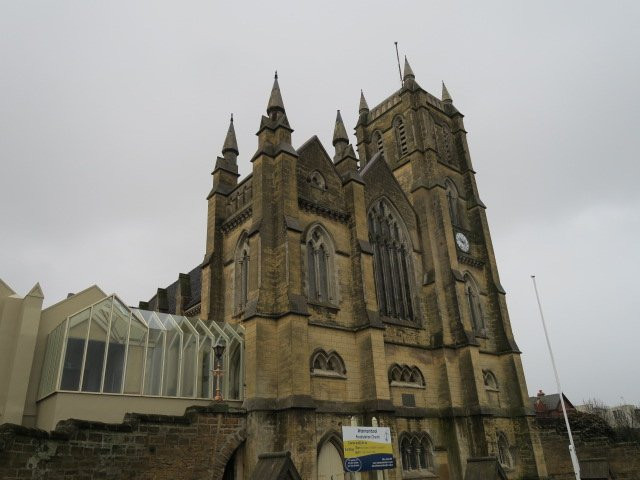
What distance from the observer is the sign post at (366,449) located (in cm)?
1322

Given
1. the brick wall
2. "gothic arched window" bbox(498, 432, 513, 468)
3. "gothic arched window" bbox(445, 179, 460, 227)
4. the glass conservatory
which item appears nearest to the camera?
the brick wall

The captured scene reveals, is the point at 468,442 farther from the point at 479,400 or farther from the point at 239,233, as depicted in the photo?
the point at 239,233

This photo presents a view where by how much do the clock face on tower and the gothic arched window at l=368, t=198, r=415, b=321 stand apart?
4328 mm

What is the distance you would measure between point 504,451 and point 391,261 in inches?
436

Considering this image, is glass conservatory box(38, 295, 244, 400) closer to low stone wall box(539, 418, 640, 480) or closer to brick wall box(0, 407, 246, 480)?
brick wall box(0, 407, 246, 480)

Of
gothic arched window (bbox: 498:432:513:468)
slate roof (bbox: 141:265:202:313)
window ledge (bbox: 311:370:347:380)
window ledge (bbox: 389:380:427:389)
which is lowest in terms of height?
gothic arched window (bbox: 498:432:513:468)

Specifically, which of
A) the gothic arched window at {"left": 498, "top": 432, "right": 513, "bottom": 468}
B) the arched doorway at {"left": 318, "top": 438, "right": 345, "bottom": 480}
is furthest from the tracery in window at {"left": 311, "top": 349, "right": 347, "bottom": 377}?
the gothic arched window at {"left": 498, "top": 432, "right": 513, "bottom": 468}

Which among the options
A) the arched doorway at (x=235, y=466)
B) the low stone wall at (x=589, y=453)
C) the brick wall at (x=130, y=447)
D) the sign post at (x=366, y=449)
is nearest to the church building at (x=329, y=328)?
the arched doorway at (x=235, y=466)

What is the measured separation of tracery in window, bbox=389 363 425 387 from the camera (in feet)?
70.8

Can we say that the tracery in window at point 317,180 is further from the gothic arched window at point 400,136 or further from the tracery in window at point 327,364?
the gothic arched window at point 400,136

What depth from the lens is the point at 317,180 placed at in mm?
23156

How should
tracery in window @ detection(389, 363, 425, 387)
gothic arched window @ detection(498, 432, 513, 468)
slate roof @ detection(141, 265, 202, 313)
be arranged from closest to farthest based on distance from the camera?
1. tracery in window @ detection(389, 363, 425, 387)
2. gothic arched window @ detection(498, 432, 513, 468)
3. slate roof @ detection(141, 265, 202, 313)

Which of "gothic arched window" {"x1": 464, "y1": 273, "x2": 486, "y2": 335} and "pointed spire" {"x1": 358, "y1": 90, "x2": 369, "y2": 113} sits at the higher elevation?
"pointed spire" {"x1": 358, "y1": 90, "x2": 369, "y2": 113}

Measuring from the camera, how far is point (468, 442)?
73.0ft
